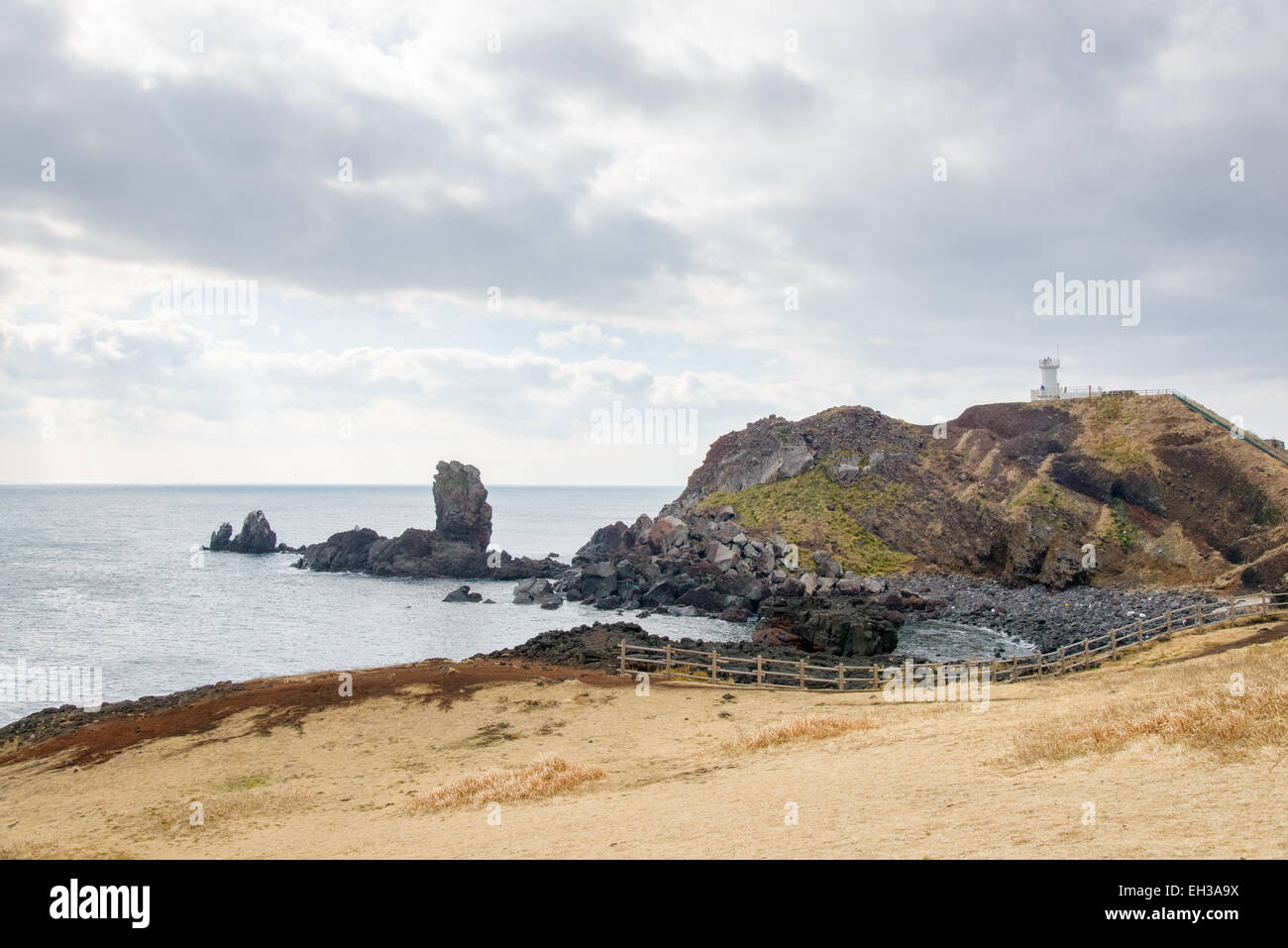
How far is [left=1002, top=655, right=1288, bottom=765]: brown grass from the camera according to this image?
13289 mm

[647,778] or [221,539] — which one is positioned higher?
[221,539]

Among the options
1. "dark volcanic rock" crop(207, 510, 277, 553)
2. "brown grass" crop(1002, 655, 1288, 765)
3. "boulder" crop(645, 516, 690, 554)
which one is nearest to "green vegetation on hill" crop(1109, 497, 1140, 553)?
"boulder" crop(645, 516, 690, 554)

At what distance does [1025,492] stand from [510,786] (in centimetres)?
7307

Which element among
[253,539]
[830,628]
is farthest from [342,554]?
[830,628]

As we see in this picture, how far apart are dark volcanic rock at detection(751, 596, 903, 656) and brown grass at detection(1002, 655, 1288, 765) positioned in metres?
27.3

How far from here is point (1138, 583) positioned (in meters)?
64.3

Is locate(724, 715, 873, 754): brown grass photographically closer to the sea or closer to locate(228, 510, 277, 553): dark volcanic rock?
the sea

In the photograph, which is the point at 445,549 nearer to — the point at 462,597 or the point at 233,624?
the point at 462,597

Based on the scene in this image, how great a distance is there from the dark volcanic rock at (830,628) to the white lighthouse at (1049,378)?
57.6 m

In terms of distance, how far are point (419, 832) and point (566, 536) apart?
464 feet

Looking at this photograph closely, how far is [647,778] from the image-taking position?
18.6 metres

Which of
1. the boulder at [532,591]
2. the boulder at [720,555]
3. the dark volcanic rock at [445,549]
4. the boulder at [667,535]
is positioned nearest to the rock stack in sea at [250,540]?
the dark volcanic rock at [445,549]

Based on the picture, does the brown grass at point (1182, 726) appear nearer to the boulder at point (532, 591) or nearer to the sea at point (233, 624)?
the sea at point (233, 624)
